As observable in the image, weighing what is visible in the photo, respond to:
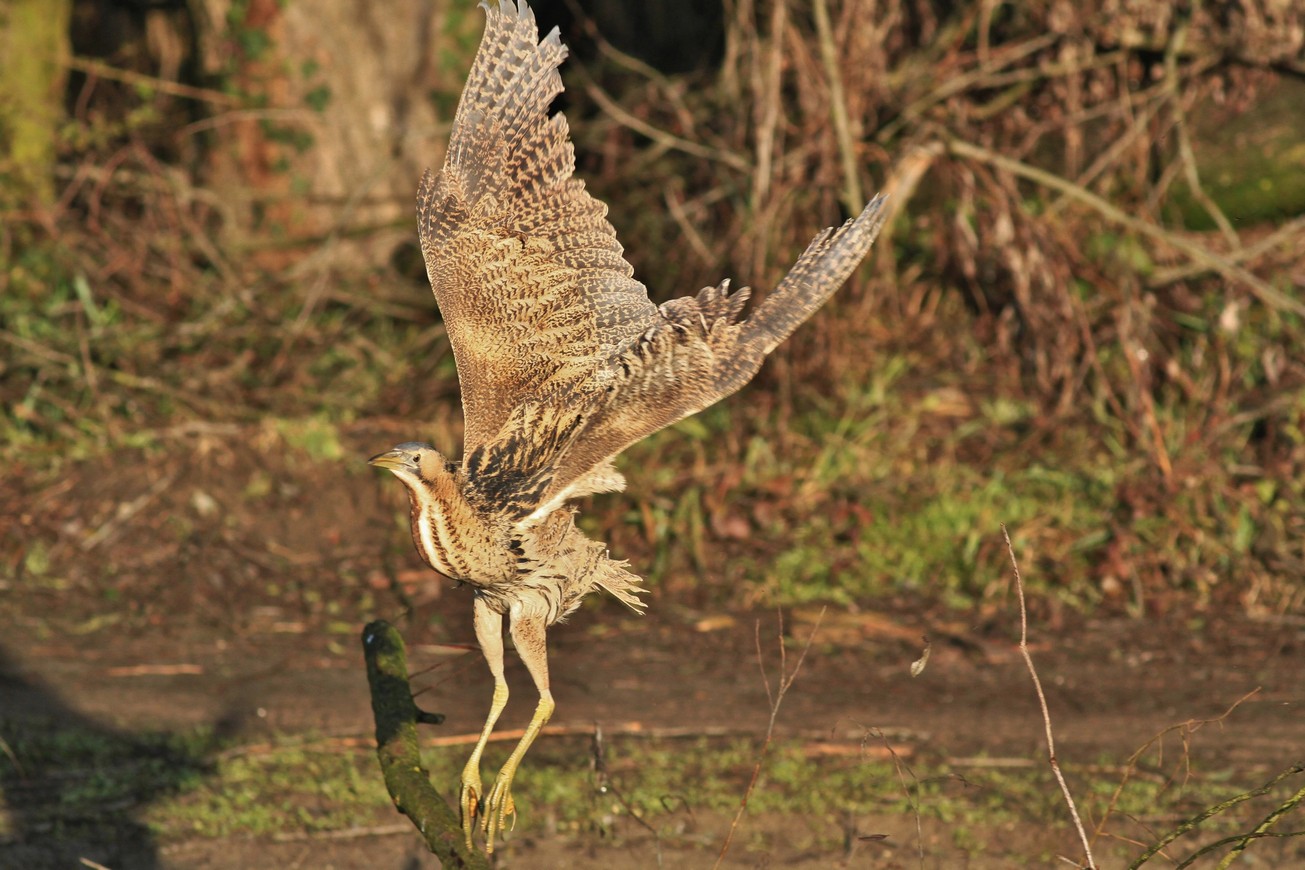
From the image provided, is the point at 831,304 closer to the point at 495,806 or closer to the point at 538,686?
the point at 538,686

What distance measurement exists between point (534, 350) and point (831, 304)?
369 cm

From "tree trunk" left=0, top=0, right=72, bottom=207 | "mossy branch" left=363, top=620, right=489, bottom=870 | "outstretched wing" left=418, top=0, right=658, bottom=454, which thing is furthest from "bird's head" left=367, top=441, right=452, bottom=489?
"tree trunk" left=0, top=0, right=72, bottom=207

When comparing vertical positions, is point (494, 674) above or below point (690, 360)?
below

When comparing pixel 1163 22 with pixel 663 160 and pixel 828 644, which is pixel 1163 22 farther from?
pixel 828 644

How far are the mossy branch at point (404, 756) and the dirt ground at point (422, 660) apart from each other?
117cm

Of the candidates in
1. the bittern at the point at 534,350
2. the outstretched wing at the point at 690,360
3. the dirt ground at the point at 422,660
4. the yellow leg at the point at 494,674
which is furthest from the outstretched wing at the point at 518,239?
the dirt ground at the point at 422,660

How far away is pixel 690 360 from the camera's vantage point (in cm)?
357

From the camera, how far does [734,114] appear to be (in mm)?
8031

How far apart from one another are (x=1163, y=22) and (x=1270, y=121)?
80 cm

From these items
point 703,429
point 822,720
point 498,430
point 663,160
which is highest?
point 663,160

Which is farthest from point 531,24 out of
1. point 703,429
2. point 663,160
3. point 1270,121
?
point 1270,121

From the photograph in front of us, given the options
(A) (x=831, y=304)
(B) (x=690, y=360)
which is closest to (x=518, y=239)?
(B) (x=690, y=360)

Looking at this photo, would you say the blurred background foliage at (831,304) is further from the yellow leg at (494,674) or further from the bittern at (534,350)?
the yellow leg at (494,674)

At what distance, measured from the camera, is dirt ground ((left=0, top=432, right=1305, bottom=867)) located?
4824 millimetres
